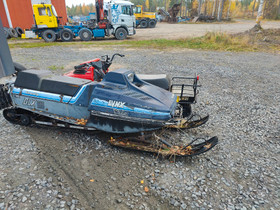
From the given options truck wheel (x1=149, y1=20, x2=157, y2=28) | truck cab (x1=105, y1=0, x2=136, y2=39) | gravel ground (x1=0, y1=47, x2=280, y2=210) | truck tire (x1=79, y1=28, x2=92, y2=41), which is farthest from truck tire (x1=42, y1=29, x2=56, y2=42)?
truck wheel (x1=149, y1=20, x2=157, y2=28)

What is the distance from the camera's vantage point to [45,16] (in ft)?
50.5

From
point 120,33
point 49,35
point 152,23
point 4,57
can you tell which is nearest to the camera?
point 4,57

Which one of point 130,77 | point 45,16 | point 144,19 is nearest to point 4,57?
point 130,77

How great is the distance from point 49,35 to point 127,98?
1604 centimetres

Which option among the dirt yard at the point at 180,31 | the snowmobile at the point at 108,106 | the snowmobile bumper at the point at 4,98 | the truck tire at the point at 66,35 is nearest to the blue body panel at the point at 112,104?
the snowmobile at the point at 108,106

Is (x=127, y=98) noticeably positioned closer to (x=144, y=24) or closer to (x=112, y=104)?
(x=112, y=104)

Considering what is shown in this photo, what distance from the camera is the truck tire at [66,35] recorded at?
53.2 ft

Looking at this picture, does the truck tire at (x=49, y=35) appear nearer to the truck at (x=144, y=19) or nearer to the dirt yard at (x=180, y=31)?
the dirt yard at (x=180, y=31)

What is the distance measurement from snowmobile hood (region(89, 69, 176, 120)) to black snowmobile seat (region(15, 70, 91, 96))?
0.50 m

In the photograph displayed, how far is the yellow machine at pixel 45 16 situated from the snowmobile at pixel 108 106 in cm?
1389

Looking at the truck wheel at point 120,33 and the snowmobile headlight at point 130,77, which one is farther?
Result: the truck wheel at point 120,33

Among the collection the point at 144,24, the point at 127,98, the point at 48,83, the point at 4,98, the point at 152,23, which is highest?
the point at 152,23

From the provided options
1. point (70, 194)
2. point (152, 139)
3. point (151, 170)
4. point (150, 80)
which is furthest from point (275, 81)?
point (70, 194)

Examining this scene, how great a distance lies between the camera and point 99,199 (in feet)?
8.41
